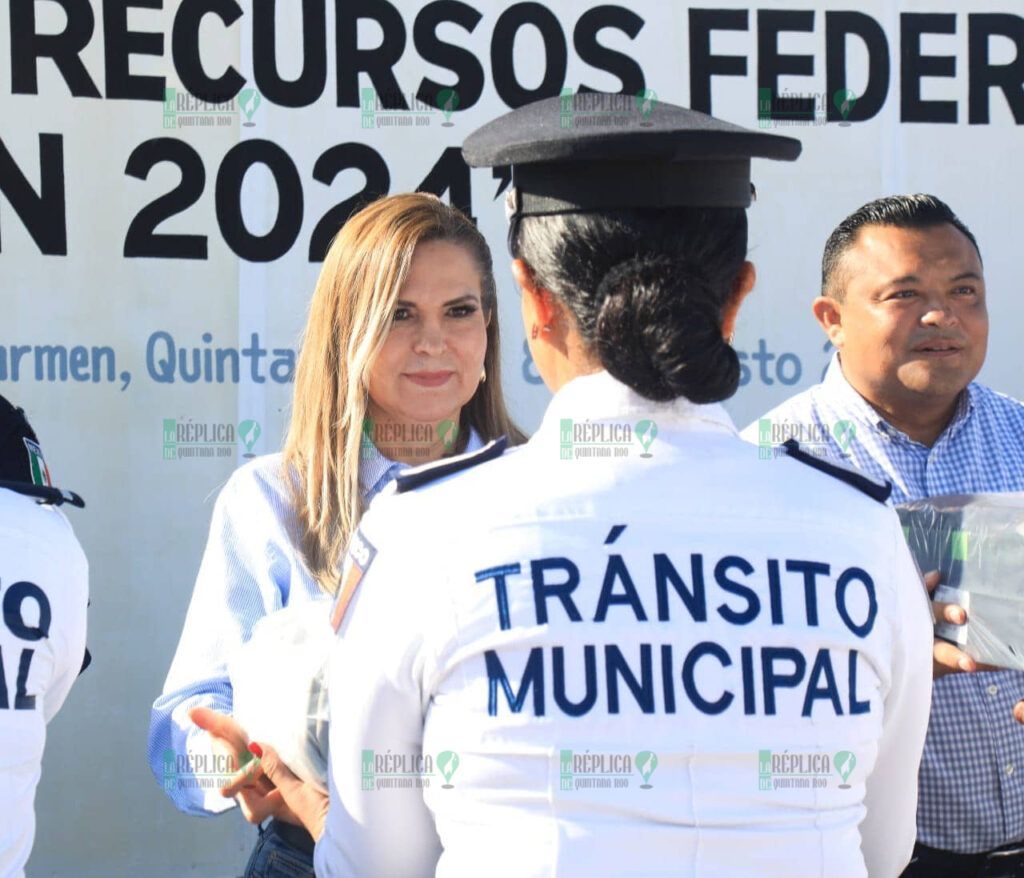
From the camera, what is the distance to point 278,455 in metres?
2.33

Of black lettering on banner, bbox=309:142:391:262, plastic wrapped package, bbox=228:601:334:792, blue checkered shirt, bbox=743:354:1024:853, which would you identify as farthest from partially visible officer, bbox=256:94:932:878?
black lettering on banner, bbox=309:142:391:262

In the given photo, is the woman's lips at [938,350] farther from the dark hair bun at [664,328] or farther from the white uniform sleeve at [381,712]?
the white uniform sleeve at [381,712]

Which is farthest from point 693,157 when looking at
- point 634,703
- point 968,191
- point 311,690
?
point 968,191

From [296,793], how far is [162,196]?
214 cm

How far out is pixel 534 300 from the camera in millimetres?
1385

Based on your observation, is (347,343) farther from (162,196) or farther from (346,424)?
(162,196)

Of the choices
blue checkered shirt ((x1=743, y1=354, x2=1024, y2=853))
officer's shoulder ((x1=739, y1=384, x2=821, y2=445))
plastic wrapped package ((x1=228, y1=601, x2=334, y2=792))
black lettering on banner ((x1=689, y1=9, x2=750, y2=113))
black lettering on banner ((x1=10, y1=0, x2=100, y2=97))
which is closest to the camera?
plastic wrapped package ((x1=228, y1=601, x2=334, y2=792))

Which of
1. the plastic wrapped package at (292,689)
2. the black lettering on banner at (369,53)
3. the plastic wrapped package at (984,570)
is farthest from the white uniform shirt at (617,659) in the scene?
the black lettering on banner at (369,53)

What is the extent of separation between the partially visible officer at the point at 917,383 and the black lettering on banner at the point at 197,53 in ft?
5.53

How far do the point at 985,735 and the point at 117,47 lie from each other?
2583 millimetres

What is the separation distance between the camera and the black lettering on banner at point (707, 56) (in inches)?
142

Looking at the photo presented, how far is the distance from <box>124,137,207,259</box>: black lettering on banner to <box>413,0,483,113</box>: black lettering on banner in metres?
0.60

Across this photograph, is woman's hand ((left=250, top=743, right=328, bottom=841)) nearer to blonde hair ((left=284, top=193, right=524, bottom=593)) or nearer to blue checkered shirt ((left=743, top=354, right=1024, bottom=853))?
blonde hair ((left=284, top=193, right=524, bottom=593))

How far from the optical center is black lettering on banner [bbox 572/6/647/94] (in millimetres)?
3562
